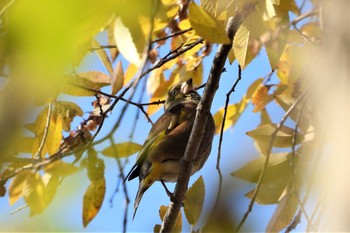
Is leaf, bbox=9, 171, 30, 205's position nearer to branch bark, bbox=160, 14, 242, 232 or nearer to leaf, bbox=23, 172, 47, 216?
leaf, bbox=23, 172, 47, 216

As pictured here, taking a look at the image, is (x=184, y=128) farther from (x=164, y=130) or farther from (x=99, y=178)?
(x=99, y=178)

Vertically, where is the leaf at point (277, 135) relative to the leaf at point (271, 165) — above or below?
above

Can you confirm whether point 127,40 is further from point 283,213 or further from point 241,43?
point 283,213

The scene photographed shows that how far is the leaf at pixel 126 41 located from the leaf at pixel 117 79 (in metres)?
0.90

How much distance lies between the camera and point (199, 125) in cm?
291

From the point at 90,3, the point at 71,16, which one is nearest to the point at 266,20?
the point at 90,3

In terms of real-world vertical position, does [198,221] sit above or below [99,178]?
below

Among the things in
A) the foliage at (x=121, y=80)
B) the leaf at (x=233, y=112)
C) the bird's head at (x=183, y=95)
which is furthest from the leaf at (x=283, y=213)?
the bird's head at (x=183, y=95)

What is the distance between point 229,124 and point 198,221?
1.11 metres

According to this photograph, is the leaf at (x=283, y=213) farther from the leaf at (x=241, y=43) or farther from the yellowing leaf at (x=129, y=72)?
the yellowing leaf at (x=129, y=72)

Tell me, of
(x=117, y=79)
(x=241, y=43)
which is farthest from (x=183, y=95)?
(x=241, y=43)

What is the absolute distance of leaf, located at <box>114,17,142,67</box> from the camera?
1668 millimetres

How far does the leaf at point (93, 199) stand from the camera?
2309mm

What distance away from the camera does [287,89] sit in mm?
3357
